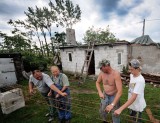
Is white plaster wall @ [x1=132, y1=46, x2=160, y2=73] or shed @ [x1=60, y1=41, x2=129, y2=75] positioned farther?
shed @ [x1=60, y1=41, x2=129, y2=75]

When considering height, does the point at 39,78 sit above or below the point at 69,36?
below

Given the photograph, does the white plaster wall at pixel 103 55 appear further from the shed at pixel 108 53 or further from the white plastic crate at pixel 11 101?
the white plastic crate at pixel 11 101

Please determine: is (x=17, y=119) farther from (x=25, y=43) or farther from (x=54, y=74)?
(x=25, y=43)

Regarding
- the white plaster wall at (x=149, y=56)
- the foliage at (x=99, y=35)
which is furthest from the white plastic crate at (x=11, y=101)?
the foliage at (x=99, y=35)

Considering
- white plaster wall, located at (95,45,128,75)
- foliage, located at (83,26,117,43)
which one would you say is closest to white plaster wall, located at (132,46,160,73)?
white plaster wall, located at (95,45,128,75)

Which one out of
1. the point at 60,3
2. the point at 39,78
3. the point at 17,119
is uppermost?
the point at 60,3

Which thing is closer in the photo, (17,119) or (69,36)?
(17,119)

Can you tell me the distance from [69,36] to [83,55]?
10.4 ft

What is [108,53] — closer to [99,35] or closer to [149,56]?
[149,56]

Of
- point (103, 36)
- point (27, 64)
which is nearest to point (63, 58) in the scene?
point (27, 64)

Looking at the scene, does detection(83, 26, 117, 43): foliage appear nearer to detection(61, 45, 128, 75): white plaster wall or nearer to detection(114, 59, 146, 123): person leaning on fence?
detection(61, 45, 128, 75): white plaster wall

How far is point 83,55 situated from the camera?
11.8 metres

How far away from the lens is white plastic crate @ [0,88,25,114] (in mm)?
4861

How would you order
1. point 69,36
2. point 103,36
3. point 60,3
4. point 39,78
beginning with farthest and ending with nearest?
point 103,36, point 60,3, point 69,36, point 39,78
